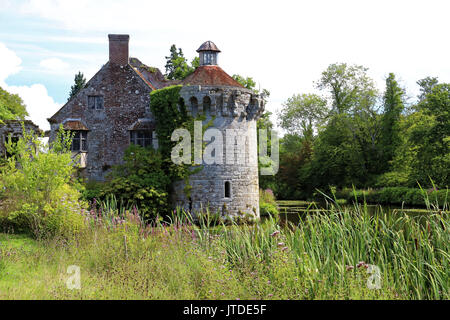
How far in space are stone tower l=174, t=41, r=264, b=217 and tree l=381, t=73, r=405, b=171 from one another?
20098mm

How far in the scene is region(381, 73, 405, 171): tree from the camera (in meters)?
35.6

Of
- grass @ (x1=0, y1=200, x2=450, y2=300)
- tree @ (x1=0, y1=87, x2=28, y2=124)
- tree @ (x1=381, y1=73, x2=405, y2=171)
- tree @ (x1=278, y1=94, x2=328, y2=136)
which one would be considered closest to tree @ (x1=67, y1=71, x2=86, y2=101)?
tree @ (x1=0, y1=87, x2=28, y2=124)

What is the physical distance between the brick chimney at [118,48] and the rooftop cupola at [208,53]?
12.4 ft

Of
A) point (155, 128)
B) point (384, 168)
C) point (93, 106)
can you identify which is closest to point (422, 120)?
point (384, 168)

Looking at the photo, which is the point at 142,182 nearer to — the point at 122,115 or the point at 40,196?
the point at 122,115

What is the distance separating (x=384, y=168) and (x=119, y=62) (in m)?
24.4

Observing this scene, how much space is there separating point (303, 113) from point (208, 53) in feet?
87.1


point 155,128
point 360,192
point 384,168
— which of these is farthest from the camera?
point 384,168

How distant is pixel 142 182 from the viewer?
18141mm

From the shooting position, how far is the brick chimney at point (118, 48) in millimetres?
22031

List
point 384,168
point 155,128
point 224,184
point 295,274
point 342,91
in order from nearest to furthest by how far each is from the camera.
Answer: point 295,274 < point 224,184 < point 155,128 < point 384,168 < point 342,91
